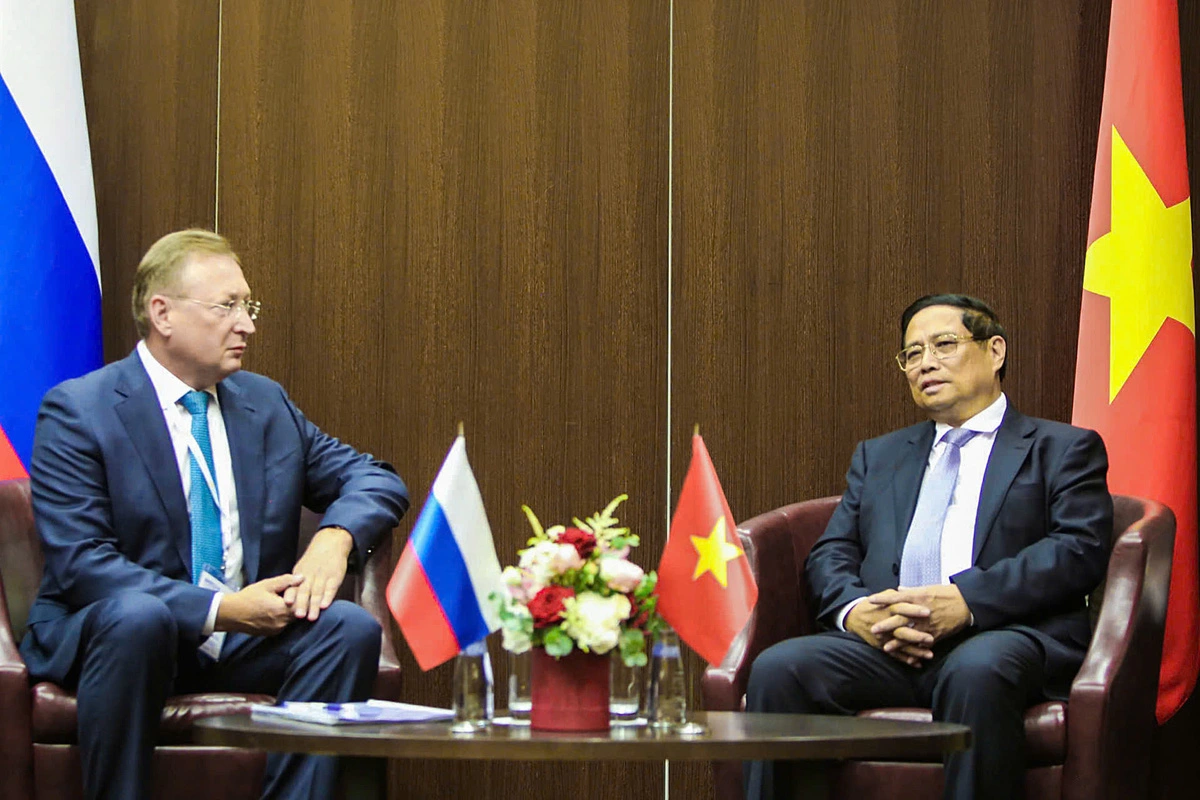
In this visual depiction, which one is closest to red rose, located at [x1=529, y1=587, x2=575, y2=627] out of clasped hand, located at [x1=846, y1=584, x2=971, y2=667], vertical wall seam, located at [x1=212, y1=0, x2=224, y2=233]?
clasped hand, located at [x1=846, y1=584, x2=971, y2=667]

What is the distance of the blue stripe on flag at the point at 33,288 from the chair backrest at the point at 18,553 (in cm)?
45

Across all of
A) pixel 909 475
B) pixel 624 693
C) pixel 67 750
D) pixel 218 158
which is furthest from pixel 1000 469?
pixel 218 158

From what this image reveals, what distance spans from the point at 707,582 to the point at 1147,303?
6.11 ft

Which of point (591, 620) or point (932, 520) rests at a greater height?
point (932, 520)

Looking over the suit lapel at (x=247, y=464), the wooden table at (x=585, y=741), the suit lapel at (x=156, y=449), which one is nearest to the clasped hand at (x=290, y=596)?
the suit lapel at (x=247, y=464)

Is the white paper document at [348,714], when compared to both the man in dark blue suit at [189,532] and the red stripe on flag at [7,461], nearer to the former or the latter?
the man in dark blue suit at [189,532]

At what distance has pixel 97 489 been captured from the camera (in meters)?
3.28

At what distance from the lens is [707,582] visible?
2.51 metres

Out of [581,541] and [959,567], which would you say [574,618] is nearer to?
[581,541]

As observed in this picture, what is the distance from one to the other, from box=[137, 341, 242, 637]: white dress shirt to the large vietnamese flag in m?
2.17

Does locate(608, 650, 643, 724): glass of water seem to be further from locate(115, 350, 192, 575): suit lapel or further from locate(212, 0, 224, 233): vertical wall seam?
locate(212, 0, 224, 233): vertical wall seam

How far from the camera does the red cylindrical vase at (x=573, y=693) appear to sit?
7.85 feet

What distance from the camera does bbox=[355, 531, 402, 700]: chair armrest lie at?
3.32 m

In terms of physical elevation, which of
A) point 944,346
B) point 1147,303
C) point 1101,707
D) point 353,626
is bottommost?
point 1101,707
